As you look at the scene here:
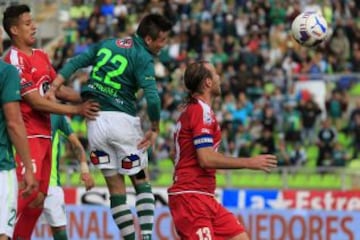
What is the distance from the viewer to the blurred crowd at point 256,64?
75.7 feet

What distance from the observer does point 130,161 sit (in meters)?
11.0

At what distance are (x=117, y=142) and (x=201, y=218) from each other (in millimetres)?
1721

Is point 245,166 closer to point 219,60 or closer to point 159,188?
point 159,188

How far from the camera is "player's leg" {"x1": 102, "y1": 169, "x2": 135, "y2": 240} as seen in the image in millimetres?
10984

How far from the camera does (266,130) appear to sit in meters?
23.3

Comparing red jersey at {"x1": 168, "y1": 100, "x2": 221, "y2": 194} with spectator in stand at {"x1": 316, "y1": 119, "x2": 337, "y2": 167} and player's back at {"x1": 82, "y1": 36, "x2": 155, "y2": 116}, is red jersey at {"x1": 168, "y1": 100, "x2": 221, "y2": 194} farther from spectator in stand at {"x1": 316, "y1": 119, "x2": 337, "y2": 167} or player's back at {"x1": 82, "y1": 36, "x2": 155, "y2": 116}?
spectator in stand at {"x1": 316, "y1": 119, "x2": 337, "y2": 167}

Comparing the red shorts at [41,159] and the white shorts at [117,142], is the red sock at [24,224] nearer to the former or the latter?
the red shorts at [41,159]

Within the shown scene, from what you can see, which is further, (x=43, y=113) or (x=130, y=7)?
(x=130, y=7)

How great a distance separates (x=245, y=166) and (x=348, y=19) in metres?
17.9

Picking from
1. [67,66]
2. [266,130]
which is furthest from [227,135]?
[67,66]

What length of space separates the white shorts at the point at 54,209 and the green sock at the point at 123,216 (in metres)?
0.99

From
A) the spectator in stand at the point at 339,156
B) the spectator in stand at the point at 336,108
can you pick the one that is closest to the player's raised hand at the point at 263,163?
the spectator in stand at the point at 339,156

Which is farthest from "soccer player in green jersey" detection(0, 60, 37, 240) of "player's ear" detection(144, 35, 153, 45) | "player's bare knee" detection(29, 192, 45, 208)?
"player's ear" detection(144, 35, 153, 45)

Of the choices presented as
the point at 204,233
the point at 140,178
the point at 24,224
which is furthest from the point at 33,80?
the point at 204,233
